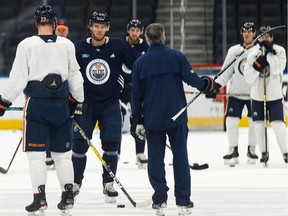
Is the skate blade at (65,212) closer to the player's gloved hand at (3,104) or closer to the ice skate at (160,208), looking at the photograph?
the ice skate at (160,208)

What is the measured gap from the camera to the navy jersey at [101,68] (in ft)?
17.4

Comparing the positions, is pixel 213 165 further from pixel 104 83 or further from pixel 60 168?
pixel 60 168

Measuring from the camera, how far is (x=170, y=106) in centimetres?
470

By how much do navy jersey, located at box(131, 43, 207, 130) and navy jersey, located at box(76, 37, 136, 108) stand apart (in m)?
0.62

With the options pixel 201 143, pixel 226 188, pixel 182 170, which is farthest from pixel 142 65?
pixel 201 143

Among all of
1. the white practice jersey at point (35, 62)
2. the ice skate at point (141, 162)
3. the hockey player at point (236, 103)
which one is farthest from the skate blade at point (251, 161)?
the white practice jersey at point (35, 62)

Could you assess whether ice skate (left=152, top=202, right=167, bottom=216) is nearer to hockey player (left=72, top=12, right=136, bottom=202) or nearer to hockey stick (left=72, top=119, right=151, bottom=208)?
hockey stick (left=72, top=119, right=151, bottom=208)

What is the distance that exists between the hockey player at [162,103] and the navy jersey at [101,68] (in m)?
0.59

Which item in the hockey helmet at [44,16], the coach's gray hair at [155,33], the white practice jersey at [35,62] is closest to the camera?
the white practice jersey at [35,62]

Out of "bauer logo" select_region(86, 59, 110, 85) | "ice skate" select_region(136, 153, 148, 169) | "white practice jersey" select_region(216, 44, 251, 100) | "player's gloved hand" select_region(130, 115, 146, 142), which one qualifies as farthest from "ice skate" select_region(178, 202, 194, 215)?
"white practice jersey" select_region(216, 44, 251, 100)

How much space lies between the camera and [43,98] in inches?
181

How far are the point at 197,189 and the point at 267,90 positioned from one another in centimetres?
179

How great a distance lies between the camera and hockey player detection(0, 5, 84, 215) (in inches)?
178

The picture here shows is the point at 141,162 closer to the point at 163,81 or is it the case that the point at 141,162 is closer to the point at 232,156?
the point at 232,156
